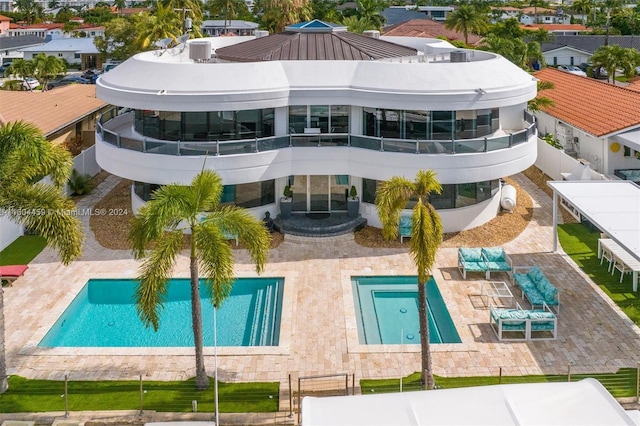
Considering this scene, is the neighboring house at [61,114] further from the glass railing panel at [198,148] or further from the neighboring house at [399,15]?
the neighboring house at [399,15]

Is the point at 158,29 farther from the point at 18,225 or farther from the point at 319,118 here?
the point at 18,225

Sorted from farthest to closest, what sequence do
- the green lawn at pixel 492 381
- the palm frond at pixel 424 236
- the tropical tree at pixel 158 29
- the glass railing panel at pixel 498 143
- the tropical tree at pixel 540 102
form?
1. the tropical tree at pixel 158 29
2. the tropical tree at pixel 540 102
3. the glass railing panel at pixel 498 143
4. the green lawn at pixel 492 381
5. the palm frond at pixel 424 236

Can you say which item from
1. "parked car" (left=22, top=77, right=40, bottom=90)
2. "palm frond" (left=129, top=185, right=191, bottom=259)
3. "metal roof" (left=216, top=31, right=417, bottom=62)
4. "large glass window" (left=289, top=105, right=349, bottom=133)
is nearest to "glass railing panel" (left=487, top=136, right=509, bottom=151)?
"large glass window" (left=289, top=105, right=349, bottom=133)

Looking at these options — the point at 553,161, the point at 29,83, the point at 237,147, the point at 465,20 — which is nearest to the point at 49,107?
the point at 237,147

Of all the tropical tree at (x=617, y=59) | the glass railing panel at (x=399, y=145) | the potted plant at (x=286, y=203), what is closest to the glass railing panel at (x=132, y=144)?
the potted plant at (x=286, y=203)

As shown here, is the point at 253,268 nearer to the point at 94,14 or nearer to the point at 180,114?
the point at 180,114

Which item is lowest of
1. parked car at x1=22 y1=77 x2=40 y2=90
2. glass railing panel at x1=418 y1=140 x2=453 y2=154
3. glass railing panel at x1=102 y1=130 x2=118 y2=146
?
glass railing panel at x1=418 y1=140 x2=453 y2=154

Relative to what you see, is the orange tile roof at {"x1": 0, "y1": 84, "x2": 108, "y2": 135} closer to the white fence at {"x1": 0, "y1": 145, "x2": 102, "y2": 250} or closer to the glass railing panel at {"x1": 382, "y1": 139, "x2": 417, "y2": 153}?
the white fence at {"x1": 0, "y1": 145, "x2": 102, "y2": 250}

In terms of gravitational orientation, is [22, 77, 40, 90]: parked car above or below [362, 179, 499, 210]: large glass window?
above

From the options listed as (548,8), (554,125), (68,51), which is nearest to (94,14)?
(68,51)
